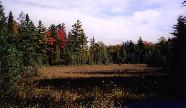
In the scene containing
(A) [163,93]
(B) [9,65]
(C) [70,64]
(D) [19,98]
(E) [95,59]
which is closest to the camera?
(D) [19,98]

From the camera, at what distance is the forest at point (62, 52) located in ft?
82.3

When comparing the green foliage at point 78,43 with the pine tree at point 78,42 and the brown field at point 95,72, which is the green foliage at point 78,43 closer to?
the pine tree at point 78,42

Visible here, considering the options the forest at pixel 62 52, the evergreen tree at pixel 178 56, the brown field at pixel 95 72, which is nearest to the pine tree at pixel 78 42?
the forest at pixel 62 52

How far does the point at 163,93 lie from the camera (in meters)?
29.2

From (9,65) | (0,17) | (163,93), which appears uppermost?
(0,17)

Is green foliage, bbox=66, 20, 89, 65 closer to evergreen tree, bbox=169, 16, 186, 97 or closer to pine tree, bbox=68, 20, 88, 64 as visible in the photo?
pine tree, bbox=68, 20, 88, 64

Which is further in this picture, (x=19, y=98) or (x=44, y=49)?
(x=44, y=49)

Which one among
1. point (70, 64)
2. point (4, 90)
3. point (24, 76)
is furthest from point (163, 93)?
point (70, 64)

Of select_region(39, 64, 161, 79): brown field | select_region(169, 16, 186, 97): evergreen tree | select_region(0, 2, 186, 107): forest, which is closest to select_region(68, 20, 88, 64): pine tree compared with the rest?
select_region(0, 2, 186, 107): forest

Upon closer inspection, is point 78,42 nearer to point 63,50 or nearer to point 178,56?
point 63,50

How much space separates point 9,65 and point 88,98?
537cm

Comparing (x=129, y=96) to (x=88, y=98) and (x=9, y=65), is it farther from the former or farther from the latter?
(x=9, y=65)

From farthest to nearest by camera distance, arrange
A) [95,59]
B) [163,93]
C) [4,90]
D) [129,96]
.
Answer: [95,59] < [163,93] < [129,96] < [4,90]

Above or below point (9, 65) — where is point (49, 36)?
above
